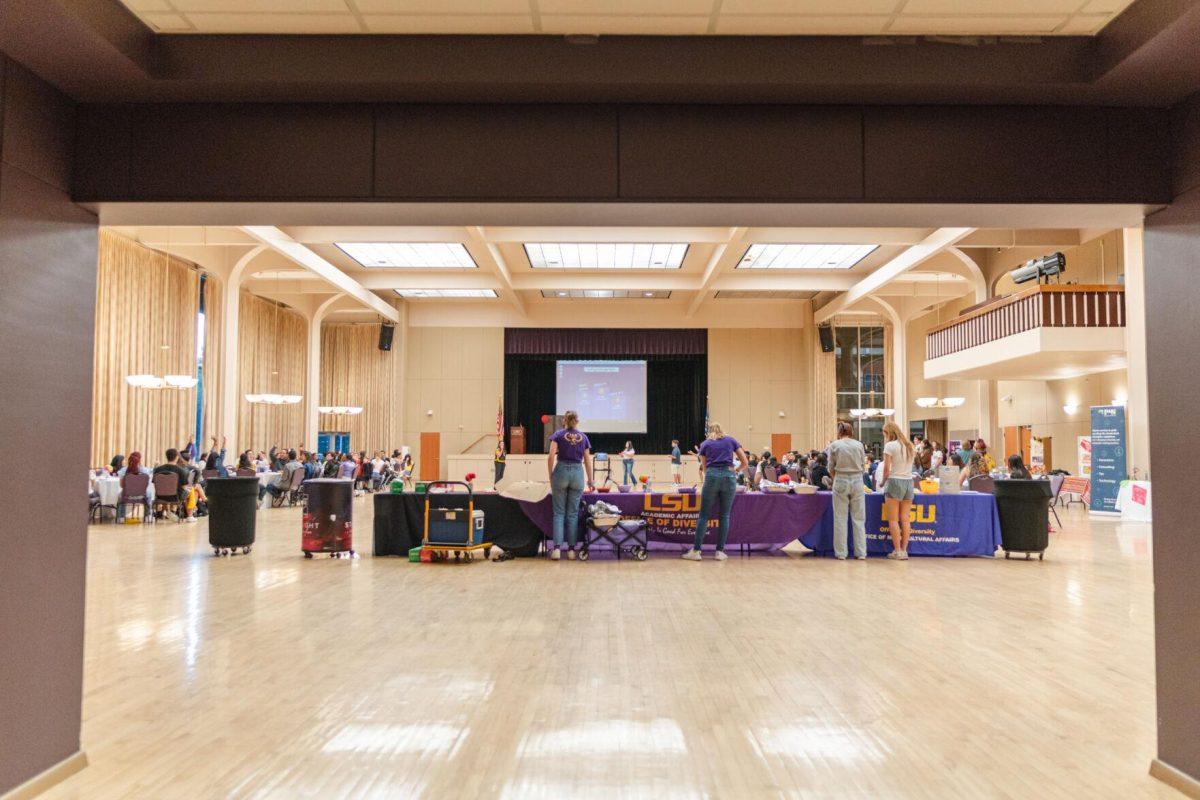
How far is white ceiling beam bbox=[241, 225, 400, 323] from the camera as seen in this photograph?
45.0ft

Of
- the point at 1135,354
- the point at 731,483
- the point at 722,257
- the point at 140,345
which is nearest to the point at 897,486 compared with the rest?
the point at 731,483

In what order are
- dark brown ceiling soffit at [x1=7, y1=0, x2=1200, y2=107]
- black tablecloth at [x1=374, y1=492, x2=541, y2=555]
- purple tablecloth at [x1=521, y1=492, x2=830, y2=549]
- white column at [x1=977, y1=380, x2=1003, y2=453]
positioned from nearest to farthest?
dark brown ceiling soffit at [x1=7, y1=0, x2=1200, y2=107], black tablecloth at [x1=374, y1=492, x2=541, y2=555], purple tablecloth at [x1=521, y1=492, x2=830, y2=549], white column at [x1=977, y1=380, x2=1003, y2=453]

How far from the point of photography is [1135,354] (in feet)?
40.9

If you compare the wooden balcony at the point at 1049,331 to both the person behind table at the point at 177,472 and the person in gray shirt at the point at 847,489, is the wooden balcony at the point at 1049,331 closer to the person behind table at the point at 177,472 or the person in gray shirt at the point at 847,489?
the person in gray shirt at the point at 847,489

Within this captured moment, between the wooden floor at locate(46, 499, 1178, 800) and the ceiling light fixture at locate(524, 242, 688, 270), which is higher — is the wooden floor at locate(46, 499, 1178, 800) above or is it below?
below

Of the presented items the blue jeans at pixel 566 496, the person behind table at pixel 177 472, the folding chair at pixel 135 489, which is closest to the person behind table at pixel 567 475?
the blue jeans at pixel 566 496

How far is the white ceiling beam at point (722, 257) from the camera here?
13875 millimetres

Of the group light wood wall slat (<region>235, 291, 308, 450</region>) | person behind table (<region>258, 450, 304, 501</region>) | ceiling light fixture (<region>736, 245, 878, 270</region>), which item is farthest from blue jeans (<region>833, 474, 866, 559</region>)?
light wood wall slat (<region>235, 291, 308, 450</region>)

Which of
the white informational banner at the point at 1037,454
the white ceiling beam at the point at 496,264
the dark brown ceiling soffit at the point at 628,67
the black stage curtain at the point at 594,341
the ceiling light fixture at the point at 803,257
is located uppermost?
Result: the ceiling light fixture at the point at 803,257

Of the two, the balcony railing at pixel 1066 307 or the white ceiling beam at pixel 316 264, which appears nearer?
the balcony railing at pixel 1066 307

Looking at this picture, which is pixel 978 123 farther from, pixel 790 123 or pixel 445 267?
pixel 445 267

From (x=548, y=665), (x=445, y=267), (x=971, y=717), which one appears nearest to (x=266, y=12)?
(x=548, y=665)

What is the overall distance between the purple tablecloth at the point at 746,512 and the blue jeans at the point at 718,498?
13.3 inches

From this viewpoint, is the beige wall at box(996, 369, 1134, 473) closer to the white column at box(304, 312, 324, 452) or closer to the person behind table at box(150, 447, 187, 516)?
the person behind table at box(150, 447, 187, 516)
